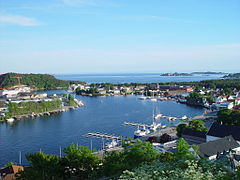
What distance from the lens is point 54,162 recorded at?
3863mm

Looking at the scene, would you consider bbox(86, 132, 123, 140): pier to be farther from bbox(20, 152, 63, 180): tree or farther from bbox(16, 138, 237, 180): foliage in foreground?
bbox(20, 152, 63, 180): tree

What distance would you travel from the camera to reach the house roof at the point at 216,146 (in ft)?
15.8

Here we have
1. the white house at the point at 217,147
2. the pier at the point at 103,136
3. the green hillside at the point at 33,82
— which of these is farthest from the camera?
the green hillside at the point at 33,82

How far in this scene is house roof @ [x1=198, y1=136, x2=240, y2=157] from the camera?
482 centimetres

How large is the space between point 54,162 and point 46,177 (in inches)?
9.9

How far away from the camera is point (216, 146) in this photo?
5.09m

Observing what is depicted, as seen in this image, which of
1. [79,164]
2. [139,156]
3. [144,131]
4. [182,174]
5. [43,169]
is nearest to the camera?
[182,174]

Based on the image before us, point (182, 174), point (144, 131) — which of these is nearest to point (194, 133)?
point (144, 131)

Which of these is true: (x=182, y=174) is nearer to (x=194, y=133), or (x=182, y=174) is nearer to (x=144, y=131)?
(x=194, y=133)

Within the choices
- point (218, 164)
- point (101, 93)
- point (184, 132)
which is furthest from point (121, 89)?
point (218, 164)

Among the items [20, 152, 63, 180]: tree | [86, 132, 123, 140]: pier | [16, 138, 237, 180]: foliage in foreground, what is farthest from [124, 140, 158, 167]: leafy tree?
[86, 132, 123, 140]: pier

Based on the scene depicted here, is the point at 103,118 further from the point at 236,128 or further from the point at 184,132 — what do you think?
the point at 236,128

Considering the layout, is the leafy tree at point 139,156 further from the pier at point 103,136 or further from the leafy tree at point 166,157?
the pier at point 103,136

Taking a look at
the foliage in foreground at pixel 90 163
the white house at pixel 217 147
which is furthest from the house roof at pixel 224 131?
the foliage in foreground at pixel 90 163
